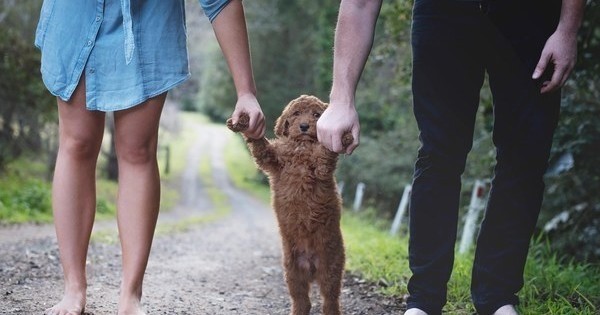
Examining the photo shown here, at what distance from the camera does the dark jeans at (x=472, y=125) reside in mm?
2555

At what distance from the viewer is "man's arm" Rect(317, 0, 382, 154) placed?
2.38m

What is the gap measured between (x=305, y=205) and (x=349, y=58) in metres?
0.73

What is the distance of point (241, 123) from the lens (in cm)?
266

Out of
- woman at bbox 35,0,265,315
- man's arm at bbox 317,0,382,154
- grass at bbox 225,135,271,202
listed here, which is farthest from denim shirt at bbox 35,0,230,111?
grass at bbox 225,135,271,202

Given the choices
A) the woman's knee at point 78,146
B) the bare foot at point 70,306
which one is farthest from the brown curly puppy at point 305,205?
the bare foot at point 70,306

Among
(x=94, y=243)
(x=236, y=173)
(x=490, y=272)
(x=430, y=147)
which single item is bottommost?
(x=236, y=173)

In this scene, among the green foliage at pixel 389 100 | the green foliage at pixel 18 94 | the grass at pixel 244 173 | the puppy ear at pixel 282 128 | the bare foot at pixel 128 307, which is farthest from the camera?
the grass at pixel 244 173

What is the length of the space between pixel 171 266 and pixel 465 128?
3267 millimetres

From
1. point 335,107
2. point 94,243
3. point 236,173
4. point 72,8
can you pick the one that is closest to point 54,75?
point 72,8

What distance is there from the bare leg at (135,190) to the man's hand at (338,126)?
759 mm

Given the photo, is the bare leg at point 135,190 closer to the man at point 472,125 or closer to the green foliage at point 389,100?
the man at point 472,125

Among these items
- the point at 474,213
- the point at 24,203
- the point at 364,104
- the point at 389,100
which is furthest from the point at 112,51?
the point at 364,104

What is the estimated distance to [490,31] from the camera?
2562mm

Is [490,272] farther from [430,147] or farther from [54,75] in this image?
[54,75]
